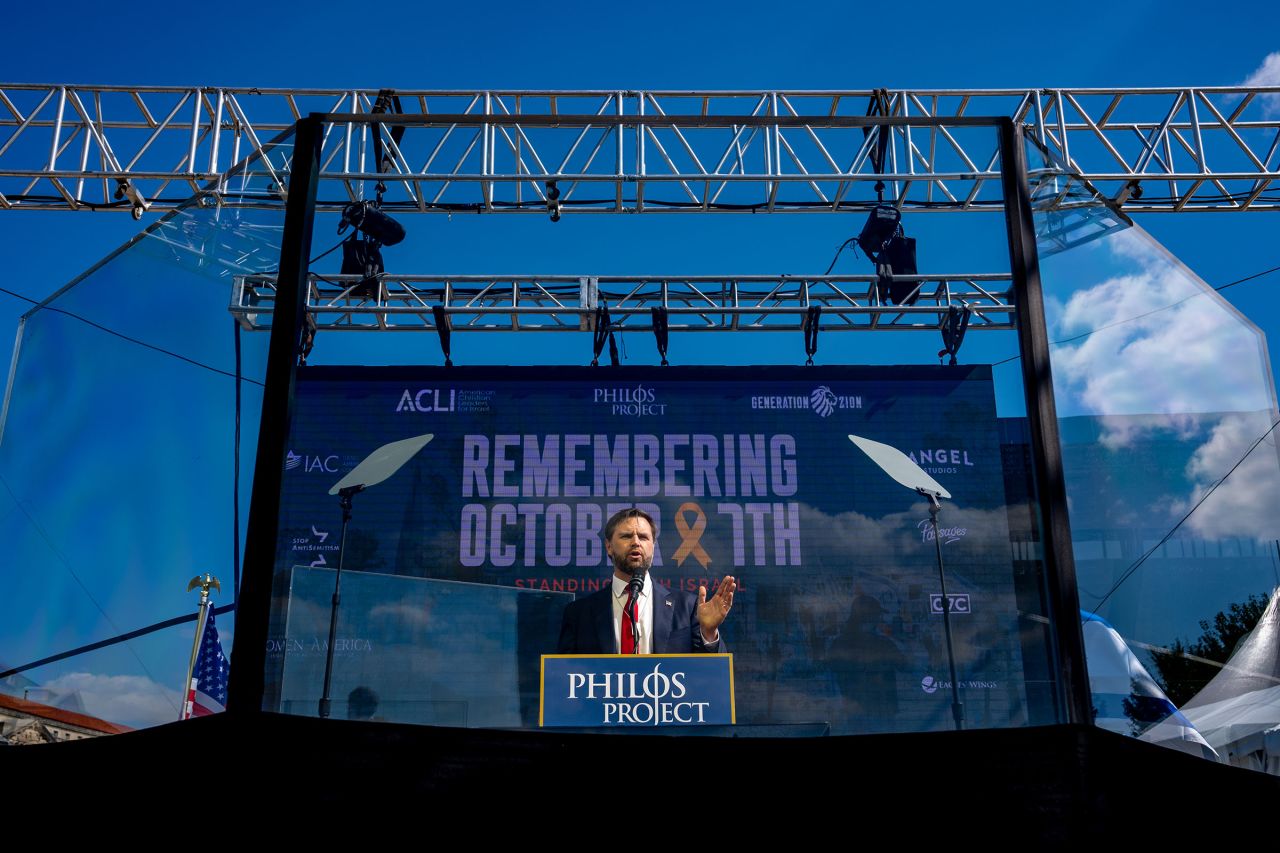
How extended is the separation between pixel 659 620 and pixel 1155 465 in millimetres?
1477

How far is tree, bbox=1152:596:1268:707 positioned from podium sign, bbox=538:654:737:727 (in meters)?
0.88

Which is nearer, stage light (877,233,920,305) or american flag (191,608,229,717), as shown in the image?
american flag (191,608,229,717)

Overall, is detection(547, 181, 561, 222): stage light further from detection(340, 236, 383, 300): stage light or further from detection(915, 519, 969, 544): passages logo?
detection(915, 519, 969, 544): passages logo

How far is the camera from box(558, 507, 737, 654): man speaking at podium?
3.04 m

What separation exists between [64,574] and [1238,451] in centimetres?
263

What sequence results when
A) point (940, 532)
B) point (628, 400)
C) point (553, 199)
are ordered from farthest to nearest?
point (553, 199) < point (628, 400) < point (940, 532)

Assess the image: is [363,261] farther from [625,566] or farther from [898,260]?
[898,260]

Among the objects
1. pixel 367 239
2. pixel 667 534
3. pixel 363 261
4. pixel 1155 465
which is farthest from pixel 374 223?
pixel 1155 465

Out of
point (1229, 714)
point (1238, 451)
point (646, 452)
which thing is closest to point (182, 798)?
point (646, 452)

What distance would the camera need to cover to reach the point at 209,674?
6.38 ft

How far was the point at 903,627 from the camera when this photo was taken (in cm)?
287

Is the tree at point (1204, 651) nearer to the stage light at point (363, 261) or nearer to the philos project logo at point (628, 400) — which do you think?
the philos project logo at point (628, 400)

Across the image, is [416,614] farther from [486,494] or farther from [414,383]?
[414,383]

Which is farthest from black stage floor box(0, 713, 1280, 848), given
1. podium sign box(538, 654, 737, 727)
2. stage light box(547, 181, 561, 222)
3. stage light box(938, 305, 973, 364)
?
stage light box(547, 181, 561, 222)
